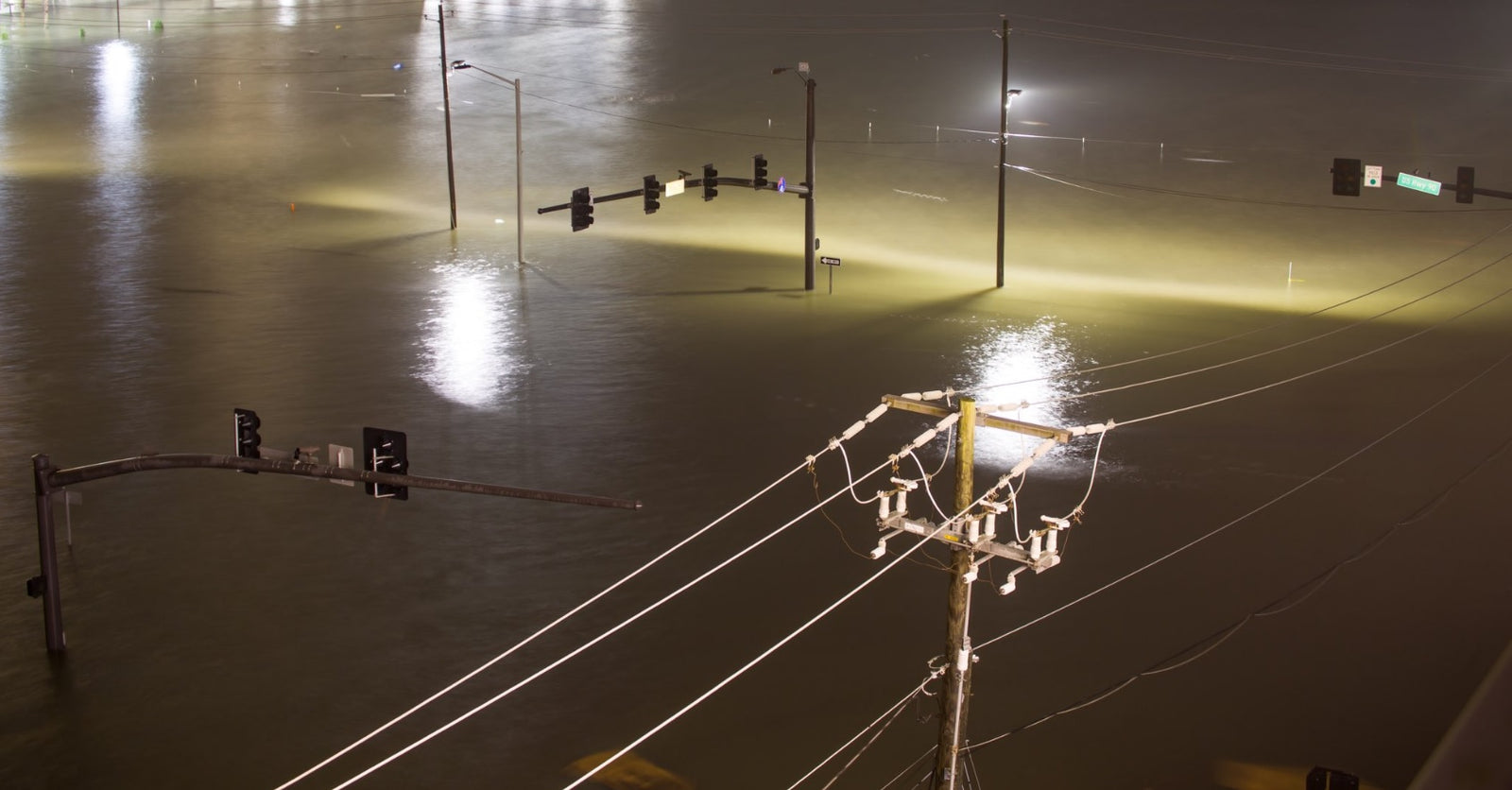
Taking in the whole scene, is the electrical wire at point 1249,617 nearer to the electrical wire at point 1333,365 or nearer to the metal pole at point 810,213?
the electrical wire at point 1333,365

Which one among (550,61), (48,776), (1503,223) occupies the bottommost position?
(48,776)

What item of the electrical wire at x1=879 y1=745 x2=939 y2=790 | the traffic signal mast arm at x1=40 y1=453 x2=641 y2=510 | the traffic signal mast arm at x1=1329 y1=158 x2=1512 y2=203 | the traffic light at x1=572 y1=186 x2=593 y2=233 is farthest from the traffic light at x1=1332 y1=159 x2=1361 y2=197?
the traffic signal mast arm at x1=40 y1=453 x2=641 y2=510

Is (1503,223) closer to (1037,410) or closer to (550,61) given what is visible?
(1037,410)

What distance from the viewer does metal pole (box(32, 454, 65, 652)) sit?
16047 mm

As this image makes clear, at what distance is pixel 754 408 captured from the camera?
27766 mm

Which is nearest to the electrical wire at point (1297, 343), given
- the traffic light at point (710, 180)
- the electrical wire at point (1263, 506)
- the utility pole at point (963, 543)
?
the electrical wire at point (1263, 506)

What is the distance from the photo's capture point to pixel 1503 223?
4572cm

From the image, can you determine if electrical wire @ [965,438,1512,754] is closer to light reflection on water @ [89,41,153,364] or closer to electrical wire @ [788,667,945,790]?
electrical wire @ [788,667,945,790]

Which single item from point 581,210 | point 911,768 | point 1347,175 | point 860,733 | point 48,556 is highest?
point 1347,175

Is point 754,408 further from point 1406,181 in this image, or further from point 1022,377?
point 1406,181

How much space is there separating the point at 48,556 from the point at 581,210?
23468 millimetres

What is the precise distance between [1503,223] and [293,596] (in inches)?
1638

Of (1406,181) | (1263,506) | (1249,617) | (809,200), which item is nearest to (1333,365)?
(1406,181)

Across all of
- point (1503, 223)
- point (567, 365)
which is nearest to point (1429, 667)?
point (567, 365)
